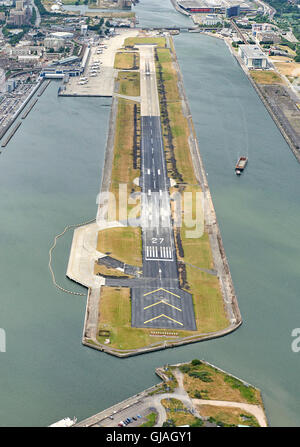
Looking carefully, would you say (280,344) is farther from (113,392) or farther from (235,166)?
(235,166)

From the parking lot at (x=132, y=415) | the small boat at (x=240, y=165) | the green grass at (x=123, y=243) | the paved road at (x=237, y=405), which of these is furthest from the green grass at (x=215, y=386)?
the small boat at (x=240, y=165)

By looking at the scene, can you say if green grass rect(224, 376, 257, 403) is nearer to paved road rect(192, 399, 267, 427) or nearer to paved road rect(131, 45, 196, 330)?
paved road rect(192, 399, 267, 427)

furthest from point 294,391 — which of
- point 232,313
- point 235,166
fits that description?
point 235,166

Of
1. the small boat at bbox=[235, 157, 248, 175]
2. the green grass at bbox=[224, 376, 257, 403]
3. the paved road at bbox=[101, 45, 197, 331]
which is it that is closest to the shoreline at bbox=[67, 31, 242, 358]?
the paved road at bbox=[101, 45, 197, 331]

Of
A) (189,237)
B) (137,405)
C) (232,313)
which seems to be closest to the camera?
(137,405)

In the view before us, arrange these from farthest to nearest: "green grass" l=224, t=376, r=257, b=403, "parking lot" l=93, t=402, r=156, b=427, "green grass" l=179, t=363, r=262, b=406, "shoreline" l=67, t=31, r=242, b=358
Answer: "shoreline" l=67, t=31, r=242, b=358
"green grass" l=224, t=376, r=257, b=403
"green grass" l=179, t=363, r=262, b=406
"parking lot" l=93, t=402, r=156, b=427

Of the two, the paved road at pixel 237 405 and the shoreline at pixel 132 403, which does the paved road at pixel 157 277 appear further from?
the paved road at pixel 237 405
